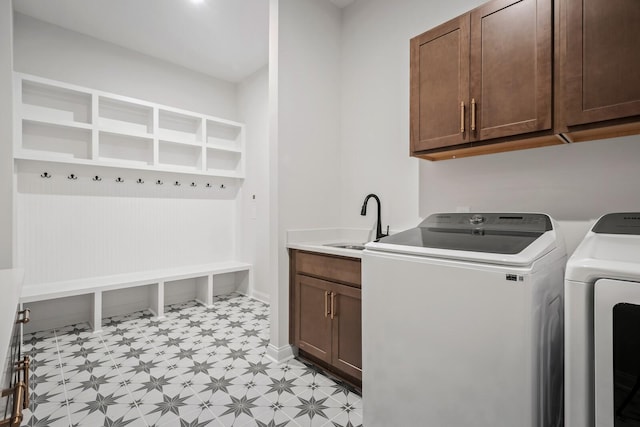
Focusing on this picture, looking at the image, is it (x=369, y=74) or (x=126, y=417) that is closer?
(x=126, y=417)

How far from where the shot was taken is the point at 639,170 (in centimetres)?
148

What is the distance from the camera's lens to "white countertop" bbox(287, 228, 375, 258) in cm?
241

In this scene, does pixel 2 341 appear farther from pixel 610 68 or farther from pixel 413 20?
pixel 413 20

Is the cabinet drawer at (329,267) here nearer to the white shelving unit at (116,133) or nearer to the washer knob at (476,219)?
the washer knob at (476,219)

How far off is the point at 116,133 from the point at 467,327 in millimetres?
3586

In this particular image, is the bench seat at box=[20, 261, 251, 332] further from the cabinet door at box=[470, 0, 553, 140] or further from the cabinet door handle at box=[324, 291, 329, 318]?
the cabinet door at box=[470, 0, 553, 140]

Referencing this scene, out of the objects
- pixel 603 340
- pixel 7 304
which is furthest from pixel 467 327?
pixel 7 304

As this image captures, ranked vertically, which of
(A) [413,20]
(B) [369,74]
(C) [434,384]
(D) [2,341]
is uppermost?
(A) [413,20]

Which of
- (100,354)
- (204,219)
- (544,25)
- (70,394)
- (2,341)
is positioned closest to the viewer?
(2,341)

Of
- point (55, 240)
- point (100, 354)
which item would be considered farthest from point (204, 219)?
point (100, 354)

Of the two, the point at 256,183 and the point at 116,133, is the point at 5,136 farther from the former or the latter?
the point at 256,183

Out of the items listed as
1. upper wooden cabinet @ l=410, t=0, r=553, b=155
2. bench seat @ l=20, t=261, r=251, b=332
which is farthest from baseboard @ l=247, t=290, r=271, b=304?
upper wooden cabinet @ l=410, t=0, r=553, b=155

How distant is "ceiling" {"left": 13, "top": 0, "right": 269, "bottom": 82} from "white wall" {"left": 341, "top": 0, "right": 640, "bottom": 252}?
1.01m

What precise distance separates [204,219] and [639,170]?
3.96m
